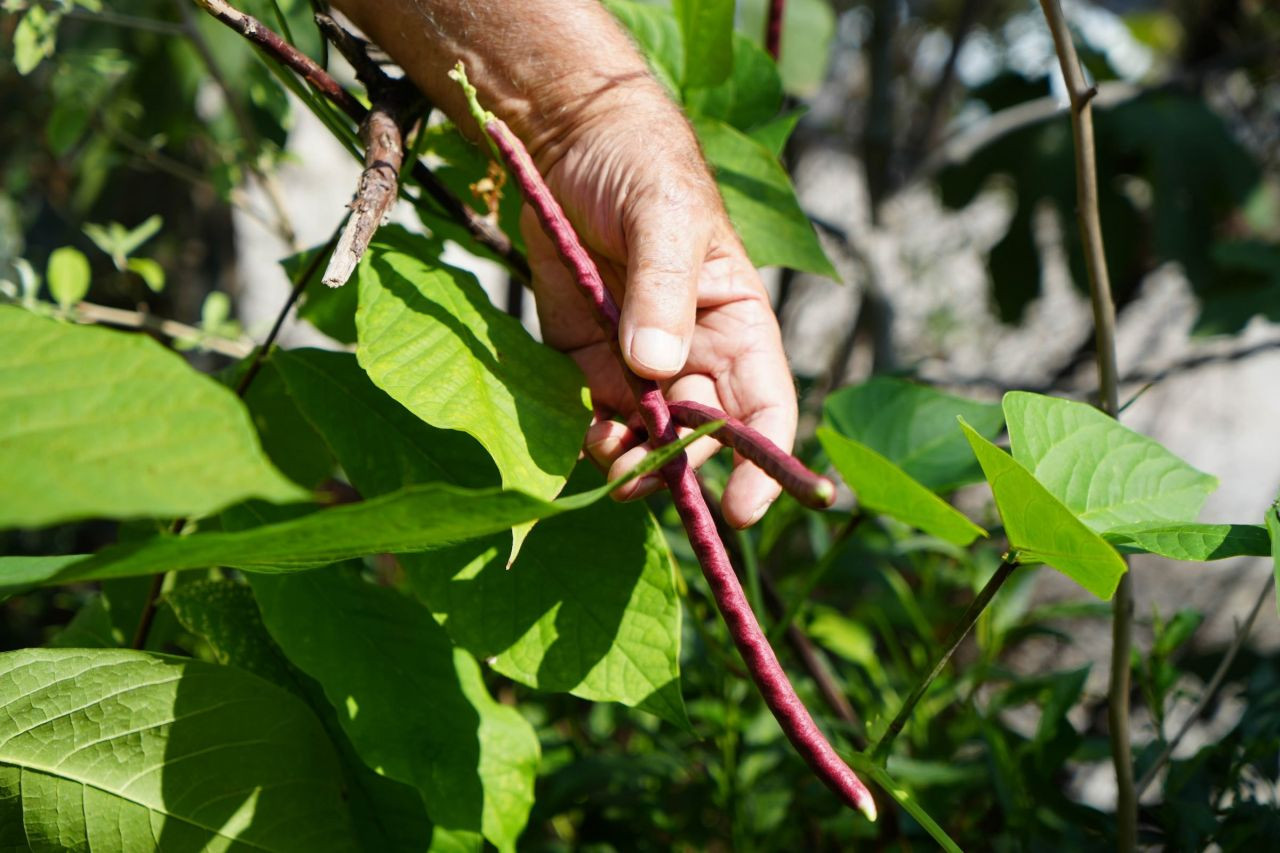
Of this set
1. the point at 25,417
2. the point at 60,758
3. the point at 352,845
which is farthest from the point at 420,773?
the point at 25,417

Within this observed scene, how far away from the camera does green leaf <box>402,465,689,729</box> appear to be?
1.78 ft

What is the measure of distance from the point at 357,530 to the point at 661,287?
0.26 m

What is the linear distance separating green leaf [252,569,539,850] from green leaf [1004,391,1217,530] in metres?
0.37

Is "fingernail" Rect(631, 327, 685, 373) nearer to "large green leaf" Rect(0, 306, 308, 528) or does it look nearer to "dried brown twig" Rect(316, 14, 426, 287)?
"dried brown twig" Rect(316, 14, 426, 287)

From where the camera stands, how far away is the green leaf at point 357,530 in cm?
34

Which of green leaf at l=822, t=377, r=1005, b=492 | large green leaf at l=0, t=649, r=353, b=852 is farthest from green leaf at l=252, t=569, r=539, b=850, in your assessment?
green leaf at l=822, t=377, r=1005, b=492

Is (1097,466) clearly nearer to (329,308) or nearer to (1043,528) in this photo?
(1043,528)

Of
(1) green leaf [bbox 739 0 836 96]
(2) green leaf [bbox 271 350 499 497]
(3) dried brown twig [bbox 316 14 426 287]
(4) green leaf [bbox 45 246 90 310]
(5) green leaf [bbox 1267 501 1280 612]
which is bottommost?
(4) green leaf [bbox 45 246 90 310]

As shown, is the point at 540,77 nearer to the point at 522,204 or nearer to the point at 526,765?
the point at 522,204

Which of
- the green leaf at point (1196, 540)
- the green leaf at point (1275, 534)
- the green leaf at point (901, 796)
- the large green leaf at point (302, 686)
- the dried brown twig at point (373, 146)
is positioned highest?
the dried brown twig at point (373, 146)

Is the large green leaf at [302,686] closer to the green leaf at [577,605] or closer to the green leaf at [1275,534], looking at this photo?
the green leaf at [577,605]

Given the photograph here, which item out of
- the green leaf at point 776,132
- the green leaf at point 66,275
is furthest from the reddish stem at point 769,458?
the green leaf at point 66,275

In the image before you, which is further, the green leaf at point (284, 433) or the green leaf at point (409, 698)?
the green leaf at point (284, 433)

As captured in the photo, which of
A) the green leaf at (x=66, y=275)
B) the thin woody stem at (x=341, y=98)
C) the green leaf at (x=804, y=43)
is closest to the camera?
the thin woody stem at (x=341, y=98)
